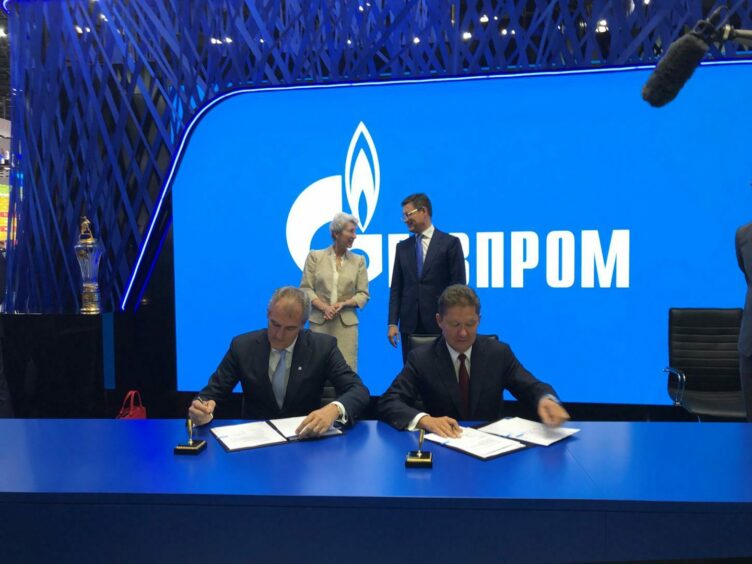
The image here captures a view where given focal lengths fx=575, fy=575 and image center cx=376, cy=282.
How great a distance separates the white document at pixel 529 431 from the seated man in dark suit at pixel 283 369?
592 millimetres

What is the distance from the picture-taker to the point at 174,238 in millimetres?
4969

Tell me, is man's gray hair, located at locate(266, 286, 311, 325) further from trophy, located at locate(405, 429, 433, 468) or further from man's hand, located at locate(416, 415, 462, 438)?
trophy, located at locate(405, 429, 433, 468)

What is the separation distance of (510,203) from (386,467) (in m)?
3.24

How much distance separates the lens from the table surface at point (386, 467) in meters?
1.43

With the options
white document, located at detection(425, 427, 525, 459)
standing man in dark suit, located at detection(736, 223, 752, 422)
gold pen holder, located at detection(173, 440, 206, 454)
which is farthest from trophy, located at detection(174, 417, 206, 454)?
standing man in dark suit, located at detection(736, 223, 752, 422)

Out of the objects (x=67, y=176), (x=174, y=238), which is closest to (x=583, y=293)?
(x=174, y=238)

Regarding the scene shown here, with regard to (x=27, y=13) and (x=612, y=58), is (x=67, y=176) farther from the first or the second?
(x=612, y=58)

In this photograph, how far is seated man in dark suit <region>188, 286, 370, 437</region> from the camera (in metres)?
2.33

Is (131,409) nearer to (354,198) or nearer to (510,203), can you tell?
(354,198)

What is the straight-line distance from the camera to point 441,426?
1.88 meters

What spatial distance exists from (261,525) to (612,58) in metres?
4.05

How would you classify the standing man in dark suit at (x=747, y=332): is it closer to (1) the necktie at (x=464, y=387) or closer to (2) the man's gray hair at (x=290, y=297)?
(1) the necktie at (x=464, y=387)

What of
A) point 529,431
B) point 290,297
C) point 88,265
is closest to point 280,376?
point 290,297

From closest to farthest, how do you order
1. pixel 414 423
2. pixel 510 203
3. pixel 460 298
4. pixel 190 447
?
pixel 190 447
pixel 414 423
pixel 460 298
pixel 510 203
